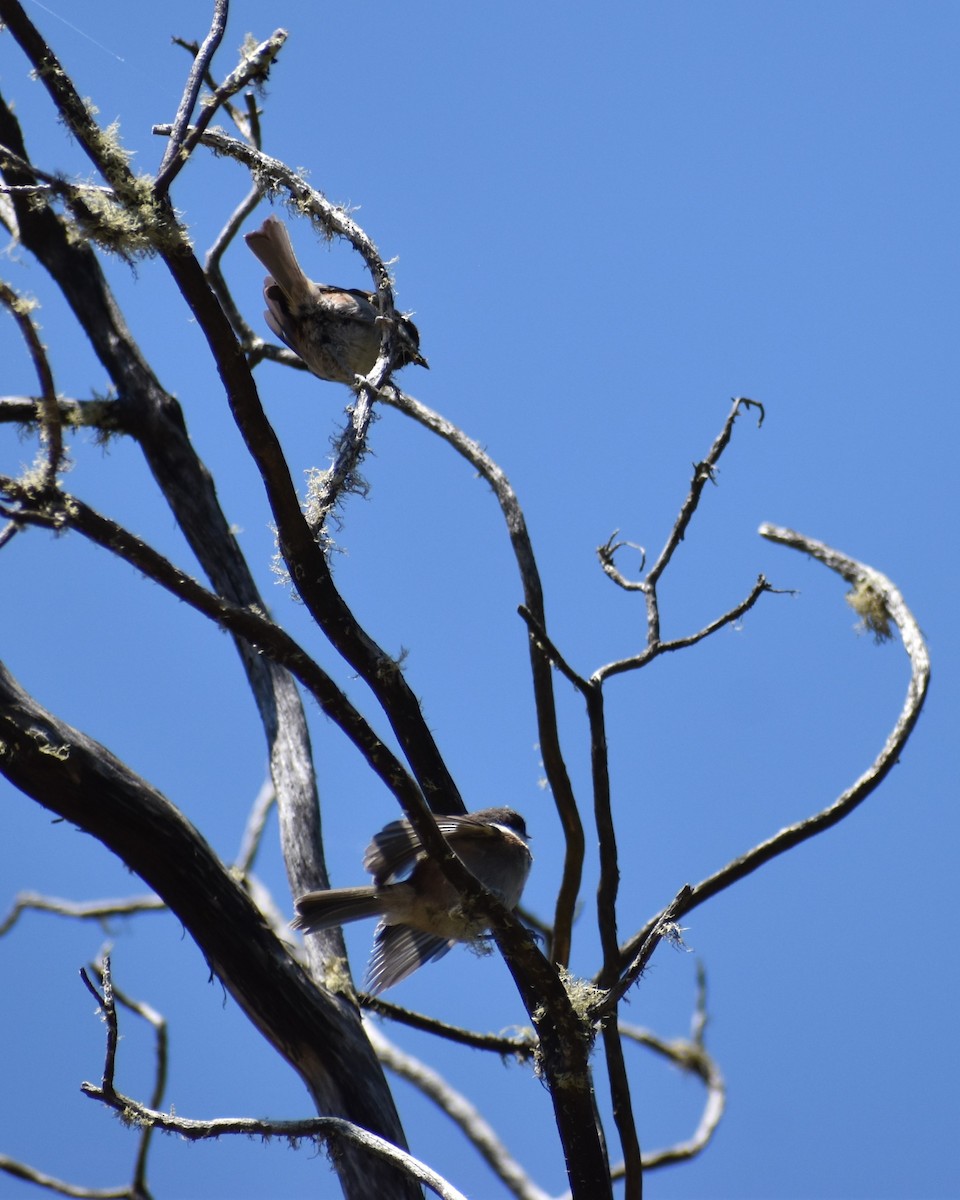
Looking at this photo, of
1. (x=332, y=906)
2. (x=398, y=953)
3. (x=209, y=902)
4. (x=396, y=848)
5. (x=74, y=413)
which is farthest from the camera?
(x=74, y=413)

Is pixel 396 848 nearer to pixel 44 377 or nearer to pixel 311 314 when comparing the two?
pixel 44 377

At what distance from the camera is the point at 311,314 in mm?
4305

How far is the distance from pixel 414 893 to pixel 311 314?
218cm

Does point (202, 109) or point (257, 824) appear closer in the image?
point (202, 109)

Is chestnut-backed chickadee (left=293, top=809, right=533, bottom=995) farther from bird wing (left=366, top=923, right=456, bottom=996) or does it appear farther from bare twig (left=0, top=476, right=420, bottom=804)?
bare twig (left=0, top=476, right=420, bottom=804)

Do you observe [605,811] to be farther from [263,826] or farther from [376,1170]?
[263,826]

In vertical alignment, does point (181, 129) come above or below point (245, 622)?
above

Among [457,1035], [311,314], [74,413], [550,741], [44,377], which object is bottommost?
[457,1035]

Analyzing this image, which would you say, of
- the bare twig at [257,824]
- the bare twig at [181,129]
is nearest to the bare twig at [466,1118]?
the bare twig at [257,824]

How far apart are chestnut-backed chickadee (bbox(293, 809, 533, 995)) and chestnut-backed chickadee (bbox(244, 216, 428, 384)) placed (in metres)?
1.75

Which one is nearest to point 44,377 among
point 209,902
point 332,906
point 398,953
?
point 209,902

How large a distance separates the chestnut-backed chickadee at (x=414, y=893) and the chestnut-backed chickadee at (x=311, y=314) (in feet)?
5.73

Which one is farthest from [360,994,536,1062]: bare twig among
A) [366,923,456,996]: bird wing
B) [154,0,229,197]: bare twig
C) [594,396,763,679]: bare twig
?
[154,0,229,197]: bare twig

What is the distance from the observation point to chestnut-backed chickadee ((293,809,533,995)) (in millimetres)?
3240
